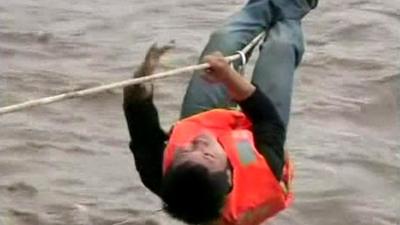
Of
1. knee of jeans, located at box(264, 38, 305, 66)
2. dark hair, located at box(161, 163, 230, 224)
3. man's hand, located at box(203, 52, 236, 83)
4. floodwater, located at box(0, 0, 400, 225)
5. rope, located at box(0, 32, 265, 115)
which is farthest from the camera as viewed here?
floodwater, located at box(0, 0, 400, 225)

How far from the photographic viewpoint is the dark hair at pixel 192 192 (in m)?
4.39

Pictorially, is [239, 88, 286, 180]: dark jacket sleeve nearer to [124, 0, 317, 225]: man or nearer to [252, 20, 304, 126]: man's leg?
[124, 0, 317, 225]: man

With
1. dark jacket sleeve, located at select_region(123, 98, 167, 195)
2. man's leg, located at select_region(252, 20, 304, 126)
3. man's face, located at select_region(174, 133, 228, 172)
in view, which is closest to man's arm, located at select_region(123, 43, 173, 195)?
dark jacket sleeve, located at select_region(123, 98, 167, 195)

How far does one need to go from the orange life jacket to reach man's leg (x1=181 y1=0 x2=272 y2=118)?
0.20m

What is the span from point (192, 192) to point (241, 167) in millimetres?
286

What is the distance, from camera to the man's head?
4.39 m

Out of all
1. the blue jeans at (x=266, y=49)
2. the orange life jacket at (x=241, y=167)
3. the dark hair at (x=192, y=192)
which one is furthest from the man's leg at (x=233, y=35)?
the dark hair at (x=192, y=192)

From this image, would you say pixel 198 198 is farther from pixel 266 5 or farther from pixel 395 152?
pixel 395 152

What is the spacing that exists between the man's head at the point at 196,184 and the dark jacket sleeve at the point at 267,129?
206 mm

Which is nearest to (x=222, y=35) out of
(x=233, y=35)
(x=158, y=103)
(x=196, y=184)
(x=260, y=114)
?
(x=233, y=35)

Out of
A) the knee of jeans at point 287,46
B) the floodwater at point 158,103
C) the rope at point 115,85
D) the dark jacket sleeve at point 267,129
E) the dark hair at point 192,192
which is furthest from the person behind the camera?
the floodwater at point 158,103

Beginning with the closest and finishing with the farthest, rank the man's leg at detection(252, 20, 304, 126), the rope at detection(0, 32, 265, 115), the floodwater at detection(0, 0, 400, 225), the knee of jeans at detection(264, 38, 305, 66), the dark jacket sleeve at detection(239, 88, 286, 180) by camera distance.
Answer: the rope at detection(0, 32, 265, 115)
the dark jacket sleeve at detection(239, 88, 286, 180)
the man's leg at detection(252, 20, 304, 126)
the knee of jeans at detection(264, 38, 305, 66)
the floodwater at detection(0, 0, 400, 225)

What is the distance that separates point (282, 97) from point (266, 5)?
499 millimetres

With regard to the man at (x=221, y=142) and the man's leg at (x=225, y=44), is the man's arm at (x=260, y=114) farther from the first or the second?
the man's leg at (x=225, y=44)
